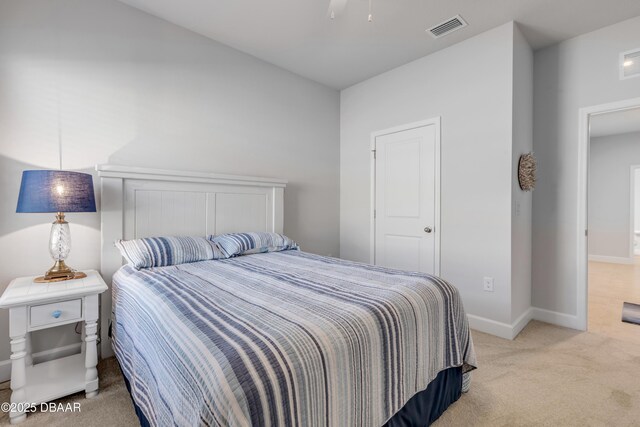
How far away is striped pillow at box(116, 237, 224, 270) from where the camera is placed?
1.99 m

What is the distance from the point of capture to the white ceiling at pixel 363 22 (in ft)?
7.57

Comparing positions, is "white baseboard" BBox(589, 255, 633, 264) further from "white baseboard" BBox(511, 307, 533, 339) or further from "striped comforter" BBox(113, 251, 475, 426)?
"striped comforter" BBox(113, 251, 475, 426)

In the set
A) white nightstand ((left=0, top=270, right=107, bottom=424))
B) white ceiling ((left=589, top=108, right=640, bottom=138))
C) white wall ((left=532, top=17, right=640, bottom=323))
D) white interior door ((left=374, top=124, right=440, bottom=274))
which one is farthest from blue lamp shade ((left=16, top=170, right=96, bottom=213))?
white ceiling ((left=589, top=108, right=640, bottom=138))

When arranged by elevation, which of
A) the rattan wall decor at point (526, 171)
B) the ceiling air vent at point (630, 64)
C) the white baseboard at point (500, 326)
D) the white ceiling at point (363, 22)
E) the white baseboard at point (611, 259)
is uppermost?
the white ceiling at point (363, 22)

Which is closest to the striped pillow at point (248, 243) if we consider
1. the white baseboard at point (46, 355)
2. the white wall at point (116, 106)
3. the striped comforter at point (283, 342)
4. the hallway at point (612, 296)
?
the striped comforter at point (283, 342)

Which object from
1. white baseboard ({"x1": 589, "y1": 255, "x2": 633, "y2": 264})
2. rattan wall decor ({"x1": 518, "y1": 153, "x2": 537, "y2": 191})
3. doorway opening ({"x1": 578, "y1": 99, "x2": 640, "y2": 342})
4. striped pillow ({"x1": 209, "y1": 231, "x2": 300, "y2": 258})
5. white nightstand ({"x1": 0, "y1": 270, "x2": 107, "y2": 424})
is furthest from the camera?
white baseboard ({"x1": 589, "y1": 255, "x2": 633, "y2": 264})

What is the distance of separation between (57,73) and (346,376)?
8.51 feet

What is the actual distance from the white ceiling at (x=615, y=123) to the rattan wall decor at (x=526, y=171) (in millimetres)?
2600

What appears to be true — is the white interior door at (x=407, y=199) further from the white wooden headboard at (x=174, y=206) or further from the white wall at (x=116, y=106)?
the white wooden headboard at (x=174, y=206)

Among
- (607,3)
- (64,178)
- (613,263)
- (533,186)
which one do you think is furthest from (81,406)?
(613,263)

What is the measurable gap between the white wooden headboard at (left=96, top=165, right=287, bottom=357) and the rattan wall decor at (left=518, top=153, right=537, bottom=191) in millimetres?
2211

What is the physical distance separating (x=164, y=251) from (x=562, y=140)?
3603 mm

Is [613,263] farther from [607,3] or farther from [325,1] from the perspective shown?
[325,1]

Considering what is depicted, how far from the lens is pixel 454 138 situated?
2902 millimetres
